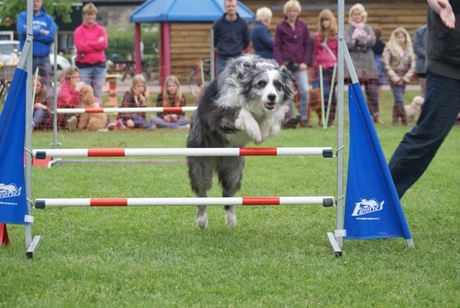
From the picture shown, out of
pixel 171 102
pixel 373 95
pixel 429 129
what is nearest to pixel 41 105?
pixel 171 102

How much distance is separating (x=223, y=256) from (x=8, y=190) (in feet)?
4.91

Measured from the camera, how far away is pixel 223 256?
532 cm

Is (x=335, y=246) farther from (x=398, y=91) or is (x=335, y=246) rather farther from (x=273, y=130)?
(x=398, y=91)

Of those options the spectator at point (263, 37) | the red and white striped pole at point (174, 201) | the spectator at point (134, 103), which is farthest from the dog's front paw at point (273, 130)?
the spectator at point (263, 37)

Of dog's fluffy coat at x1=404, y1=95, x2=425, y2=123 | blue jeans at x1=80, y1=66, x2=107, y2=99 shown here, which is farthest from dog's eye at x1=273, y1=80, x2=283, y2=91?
dog's fluffy coat at x1=404, y1=95, x2=425, y2=123

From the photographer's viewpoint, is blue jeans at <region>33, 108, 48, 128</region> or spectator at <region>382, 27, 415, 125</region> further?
spectator at <region>382, 27, 415, 125</region>

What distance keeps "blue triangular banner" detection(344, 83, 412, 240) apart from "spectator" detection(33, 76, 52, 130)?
8982 millimetres

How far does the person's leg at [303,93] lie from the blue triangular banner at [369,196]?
8.90 metres

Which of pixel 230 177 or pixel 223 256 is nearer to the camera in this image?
pixel 223 256

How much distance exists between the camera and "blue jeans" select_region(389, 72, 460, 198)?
18.6 ft

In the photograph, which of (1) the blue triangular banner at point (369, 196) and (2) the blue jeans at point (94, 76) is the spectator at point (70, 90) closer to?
(2) the blue jeans at point (94, 76)

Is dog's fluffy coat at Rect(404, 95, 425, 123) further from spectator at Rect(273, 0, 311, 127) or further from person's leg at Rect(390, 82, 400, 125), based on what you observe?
spectator at Rect(273, 0, 311, 127)

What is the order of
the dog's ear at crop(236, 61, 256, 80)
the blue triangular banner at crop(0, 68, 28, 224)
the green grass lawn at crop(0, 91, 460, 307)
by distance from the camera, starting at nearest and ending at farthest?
the green grass lawn at crop(0, 91, 460, 307) → the blue triangular banner at crop(0, 68, 28, 224) → the dog's ear at crop(236, 61, 256, 80)

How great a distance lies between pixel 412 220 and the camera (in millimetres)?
6629
